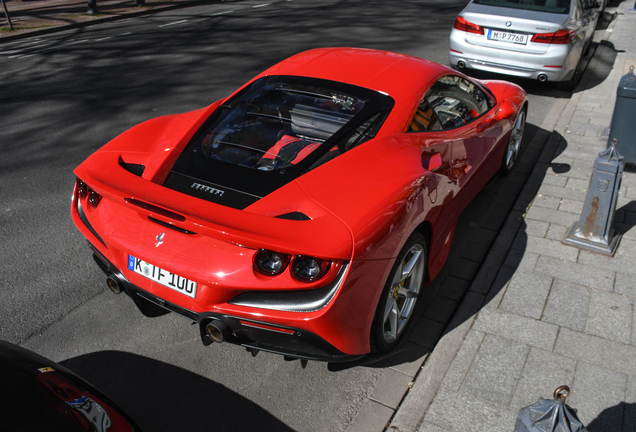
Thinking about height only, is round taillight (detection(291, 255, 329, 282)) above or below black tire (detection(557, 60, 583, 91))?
above

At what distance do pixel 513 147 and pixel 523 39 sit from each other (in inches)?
116

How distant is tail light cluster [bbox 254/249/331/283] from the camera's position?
243 centimetres

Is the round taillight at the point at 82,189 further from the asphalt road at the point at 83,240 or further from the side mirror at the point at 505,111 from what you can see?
the side mirror at the point at 505,111

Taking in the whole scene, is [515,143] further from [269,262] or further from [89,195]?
[89,195]

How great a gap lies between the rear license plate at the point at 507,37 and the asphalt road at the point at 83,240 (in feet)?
2.99


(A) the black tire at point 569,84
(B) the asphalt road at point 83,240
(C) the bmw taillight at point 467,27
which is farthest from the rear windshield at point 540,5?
(B) the asphalt road at point 83,240

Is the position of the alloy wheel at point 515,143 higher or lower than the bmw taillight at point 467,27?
higher

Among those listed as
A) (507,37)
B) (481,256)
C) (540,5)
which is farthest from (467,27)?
(481,256)

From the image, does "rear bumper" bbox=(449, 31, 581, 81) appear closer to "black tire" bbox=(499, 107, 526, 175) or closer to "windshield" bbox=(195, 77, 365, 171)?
"black tire" bbox=(499, 107, 526, 175)

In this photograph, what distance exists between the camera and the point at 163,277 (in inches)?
104

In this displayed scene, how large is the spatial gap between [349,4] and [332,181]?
15.0m

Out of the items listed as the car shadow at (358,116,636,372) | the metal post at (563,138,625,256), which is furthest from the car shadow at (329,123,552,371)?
the metal post at (563,138,625,256)

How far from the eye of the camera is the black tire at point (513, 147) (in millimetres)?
5234

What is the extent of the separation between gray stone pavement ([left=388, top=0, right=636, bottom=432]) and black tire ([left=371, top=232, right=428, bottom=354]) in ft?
0.85
